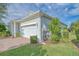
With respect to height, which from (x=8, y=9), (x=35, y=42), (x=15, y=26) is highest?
(x=8, y=9)

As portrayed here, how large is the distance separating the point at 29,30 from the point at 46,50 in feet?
0.70

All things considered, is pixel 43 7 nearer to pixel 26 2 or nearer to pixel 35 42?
pixel 26 2

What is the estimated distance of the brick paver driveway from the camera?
5.24 ft

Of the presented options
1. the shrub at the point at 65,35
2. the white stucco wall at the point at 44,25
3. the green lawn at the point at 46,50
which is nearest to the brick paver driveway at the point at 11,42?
the green lawn at the point at 46,50

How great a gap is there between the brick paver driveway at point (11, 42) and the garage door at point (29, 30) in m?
0.04

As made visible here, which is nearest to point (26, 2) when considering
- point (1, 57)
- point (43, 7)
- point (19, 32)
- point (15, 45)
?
point (43, 7)

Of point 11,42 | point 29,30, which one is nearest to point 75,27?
point 29,30

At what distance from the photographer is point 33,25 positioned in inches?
63.7

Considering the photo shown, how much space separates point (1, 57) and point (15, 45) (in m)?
0.15

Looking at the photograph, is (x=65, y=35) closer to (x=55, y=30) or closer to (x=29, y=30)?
(x=55, y=30)

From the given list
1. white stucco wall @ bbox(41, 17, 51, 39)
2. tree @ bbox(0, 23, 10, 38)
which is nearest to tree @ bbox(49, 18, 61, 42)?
white stucco wall @ bbox(41, 17, 51, 39)

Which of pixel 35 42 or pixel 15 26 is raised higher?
pixel 15 26

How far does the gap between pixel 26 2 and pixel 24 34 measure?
0.86 feet

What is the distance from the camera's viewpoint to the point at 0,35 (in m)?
1.61
